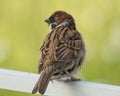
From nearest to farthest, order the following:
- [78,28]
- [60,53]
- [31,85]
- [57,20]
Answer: [31,85] → [60,53] → [57,20] → [78,28]

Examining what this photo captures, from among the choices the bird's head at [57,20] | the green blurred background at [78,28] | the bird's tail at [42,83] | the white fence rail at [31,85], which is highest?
the bird's head at [57,20]

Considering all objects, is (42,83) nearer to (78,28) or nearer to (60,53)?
(60,53)

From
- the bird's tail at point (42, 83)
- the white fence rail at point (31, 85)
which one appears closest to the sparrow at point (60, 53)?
the bird's tail at point (42, 83)

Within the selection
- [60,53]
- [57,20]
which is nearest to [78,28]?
[57,20]

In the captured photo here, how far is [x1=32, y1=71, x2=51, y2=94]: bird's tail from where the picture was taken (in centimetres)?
345

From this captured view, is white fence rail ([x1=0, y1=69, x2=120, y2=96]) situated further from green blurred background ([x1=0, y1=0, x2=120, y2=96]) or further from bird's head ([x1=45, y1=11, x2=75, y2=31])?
green blurred background ([x1=0, y1=0, x2=120, y2=96])

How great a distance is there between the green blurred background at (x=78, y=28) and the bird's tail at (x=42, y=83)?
122 cm

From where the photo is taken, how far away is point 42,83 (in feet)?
11.5

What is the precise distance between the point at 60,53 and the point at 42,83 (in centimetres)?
36

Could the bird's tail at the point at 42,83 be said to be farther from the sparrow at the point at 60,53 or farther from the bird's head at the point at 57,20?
the bird's head at the point at 57,20

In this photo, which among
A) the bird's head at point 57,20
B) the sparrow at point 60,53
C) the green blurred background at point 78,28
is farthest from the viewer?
the green blurred background at point 78,28

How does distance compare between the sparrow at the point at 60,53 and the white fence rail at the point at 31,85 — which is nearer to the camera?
the white fence rail at the point at 31,85

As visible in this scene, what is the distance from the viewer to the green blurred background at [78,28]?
16.2 ft

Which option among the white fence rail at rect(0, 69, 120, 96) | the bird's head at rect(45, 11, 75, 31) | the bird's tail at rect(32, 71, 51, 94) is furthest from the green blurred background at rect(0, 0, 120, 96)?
the white fence rail at rect(0, 69, 120, 96)
